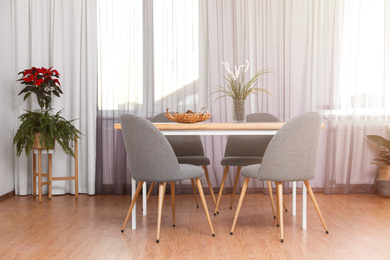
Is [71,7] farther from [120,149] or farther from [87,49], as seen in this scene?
[120,149]

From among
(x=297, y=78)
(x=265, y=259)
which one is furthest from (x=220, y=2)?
(x=265, y=259)

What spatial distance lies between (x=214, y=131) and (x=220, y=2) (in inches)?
81.9

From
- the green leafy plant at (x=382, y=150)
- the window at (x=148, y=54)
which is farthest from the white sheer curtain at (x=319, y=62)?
the window at (x=148, y=54)

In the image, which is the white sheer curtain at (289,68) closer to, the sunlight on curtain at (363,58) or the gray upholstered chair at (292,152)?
the sunlight on curtain at (363,58)

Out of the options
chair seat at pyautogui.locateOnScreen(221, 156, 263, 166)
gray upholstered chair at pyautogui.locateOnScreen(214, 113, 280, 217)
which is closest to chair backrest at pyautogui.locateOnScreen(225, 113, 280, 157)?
gray upholstered chair at pyautogui.locateOnScreen(214, 113, 280, 217)

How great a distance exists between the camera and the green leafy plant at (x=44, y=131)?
4270 millimetres

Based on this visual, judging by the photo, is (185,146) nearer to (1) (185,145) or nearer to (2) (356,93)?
(1) (185,145)

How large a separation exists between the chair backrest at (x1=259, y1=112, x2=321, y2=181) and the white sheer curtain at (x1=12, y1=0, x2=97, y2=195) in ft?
7.77

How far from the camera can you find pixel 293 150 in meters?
2.88

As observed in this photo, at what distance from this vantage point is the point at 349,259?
2537 millimetres

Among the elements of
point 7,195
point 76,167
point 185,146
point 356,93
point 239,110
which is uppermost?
point 356,93

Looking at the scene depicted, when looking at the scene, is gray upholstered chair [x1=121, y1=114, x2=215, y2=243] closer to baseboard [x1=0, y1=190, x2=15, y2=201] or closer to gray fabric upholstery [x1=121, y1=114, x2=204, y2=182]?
gray fabric upholstery [x1=121, y1=114, x2=204, y2=182]

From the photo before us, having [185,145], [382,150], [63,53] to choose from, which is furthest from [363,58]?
[63,53]

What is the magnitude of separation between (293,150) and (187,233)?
3.03 feet
